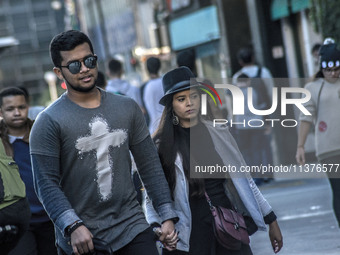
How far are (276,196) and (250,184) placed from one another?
6675 mm

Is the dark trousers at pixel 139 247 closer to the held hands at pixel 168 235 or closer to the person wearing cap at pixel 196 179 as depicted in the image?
the held hands at pixel 168 235

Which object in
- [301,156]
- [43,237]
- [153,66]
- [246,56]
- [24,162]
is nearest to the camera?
[24,162]

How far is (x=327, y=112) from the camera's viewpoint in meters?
7.40

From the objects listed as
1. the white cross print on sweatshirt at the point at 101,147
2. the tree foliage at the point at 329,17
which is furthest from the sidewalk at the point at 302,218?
the white cross print on sweatshirt at the point at 101,147

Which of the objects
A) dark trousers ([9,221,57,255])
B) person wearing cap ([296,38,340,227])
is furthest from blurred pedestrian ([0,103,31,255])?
person wearing cap ([296,38,340,227])

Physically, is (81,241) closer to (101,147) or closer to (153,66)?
(101,147)

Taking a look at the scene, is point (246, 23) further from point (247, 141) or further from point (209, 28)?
point (247, 141)

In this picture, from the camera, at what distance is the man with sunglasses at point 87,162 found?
4547 mm

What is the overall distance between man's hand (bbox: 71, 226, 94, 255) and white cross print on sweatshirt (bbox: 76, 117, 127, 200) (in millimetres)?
272

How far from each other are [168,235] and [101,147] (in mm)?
606

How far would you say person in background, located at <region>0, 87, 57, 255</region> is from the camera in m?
6.15

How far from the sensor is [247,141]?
41.4 feet

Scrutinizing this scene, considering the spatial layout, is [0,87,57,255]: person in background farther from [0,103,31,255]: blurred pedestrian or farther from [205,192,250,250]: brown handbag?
[205,192,250,250]: brown handbag

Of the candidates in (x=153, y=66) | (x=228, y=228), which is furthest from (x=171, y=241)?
(x=153, y=66)
